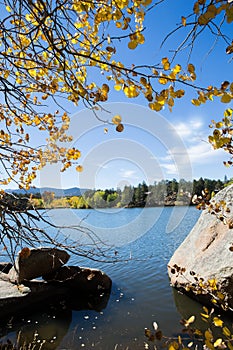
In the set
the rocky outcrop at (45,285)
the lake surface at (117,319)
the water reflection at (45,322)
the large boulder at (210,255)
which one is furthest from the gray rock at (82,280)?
the large boulder at (210,255)

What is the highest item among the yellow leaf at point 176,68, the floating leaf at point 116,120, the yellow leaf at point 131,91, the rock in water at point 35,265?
the yellow leaf at point 176,68

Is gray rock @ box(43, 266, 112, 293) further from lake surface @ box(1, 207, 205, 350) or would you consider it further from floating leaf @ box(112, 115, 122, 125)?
floating leaf @ box(112, 115, 122, 125)

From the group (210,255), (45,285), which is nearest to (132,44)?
(210,255)

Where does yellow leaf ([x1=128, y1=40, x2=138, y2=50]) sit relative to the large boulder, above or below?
above

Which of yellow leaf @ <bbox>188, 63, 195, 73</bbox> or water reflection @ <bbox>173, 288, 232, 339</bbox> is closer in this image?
yellow leaf @ <bbox>188, 63, 195, 73</bbox>

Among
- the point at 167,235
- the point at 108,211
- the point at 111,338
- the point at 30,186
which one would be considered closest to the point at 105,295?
the point at 111,338

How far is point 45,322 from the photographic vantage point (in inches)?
187

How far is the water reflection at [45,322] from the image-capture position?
4195 mm

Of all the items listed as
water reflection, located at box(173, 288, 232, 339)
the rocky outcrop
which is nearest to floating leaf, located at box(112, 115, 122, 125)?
water reflection, located at box(173, 288, 232, 339)

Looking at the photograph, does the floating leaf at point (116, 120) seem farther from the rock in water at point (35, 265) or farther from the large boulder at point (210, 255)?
the rock in water at point (35, 265)

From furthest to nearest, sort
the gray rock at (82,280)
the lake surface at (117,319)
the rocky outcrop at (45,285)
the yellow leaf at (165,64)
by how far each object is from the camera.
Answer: the gray rock at (82,280) < the rocky outcrop at (45,285) < the lake surface at (117,319) < the yellow leaf at (165,64)

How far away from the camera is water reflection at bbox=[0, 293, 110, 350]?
13.8 feet

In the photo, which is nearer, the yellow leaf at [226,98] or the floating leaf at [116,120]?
the yellow leaf at [226,98]

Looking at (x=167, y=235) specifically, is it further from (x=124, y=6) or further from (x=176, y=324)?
(x=124, y=6)
